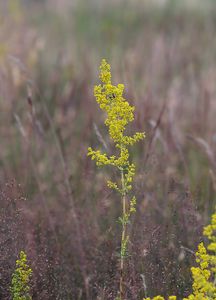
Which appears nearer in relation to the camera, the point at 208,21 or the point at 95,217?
the point at 95,217

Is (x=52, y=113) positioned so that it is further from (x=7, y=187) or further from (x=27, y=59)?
(x=7, y=187)

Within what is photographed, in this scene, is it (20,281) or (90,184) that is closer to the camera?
(20,281)

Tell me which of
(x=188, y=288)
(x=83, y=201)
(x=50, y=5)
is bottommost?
(x=188, y=288)

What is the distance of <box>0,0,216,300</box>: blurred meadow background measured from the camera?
6.32 feet

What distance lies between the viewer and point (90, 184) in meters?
2.55

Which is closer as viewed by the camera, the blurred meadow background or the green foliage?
the green foliage

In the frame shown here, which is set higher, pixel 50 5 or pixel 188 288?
pixel 50 5

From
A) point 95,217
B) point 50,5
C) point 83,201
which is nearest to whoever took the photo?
Answer: point 95,217

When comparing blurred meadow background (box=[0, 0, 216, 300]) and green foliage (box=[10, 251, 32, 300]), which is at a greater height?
blurred meadow background (box=[0, 0, 216, 300])

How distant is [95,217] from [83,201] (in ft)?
0.58

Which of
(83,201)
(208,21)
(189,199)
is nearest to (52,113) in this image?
(83,201)

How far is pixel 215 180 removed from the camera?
2.65 m

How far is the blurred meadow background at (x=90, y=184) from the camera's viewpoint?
1.93m

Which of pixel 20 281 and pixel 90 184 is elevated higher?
pixel 90 184
